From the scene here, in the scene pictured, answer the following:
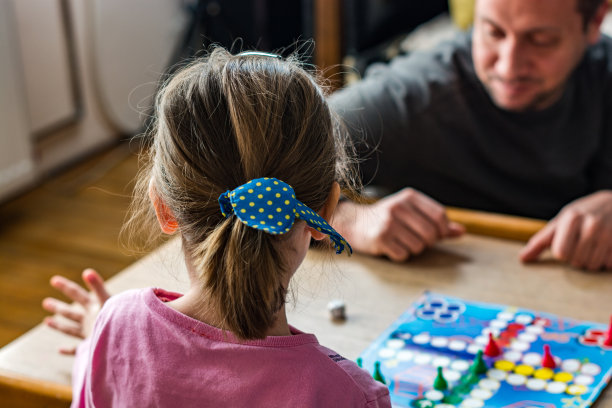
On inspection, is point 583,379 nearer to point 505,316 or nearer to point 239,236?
point 505,316

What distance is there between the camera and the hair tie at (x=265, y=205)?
0.68 metres

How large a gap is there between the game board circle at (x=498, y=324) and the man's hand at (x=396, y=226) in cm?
22

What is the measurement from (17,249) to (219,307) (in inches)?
88.4

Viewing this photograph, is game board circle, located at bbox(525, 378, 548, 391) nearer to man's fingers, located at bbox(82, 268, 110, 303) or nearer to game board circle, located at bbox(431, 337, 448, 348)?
game board circle, located at bbox(431, 337, 448, 348)

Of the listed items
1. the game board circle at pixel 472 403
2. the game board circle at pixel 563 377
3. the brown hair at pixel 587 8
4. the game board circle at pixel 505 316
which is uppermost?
the brown hair at pixel 587 8

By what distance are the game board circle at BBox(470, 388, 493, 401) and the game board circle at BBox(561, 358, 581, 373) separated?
0.11 metres

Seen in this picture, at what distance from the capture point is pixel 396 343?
3.30ft

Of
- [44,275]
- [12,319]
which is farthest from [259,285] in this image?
[44,275]

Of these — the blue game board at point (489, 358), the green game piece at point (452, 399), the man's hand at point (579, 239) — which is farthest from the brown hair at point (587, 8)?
the green game piece at point (452, 399)

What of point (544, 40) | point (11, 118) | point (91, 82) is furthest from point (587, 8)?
point (91, 82)

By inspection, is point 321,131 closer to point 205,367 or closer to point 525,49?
point 205,367

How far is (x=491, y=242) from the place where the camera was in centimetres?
132

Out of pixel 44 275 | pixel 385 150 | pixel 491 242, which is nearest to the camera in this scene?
pixel 491 242

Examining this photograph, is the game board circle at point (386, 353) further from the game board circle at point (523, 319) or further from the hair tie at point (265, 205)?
the hair tie at point (265, 205)
